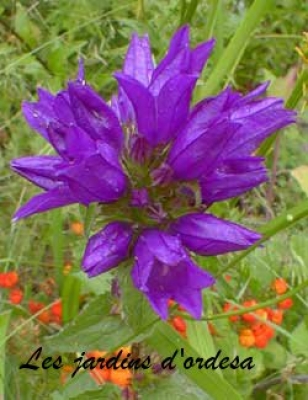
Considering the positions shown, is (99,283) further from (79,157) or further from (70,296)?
(79,157)

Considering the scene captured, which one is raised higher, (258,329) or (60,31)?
(60,31)

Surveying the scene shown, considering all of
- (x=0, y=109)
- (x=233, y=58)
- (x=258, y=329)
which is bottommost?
(x=258, y=329)

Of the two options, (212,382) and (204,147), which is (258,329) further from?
(204,147)

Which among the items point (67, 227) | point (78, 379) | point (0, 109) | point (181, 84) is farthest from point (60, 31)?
point (181, 84)

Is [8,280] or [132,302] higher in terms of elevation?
[132,302]

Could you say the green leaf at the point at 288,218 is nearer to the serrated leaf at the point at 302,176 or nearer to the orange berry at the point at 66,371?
the serrated leaf at the point at 302,176

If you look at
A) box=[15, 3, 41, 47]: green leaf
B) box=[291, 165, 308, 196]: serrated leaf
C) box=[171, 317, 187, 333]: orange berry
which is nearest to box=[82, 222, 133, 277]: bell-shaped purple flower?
box=[291, 165, 308, 196]: serrated leaf

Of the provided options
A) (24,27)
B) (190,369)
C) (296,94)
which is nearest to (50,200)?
(190,369)
